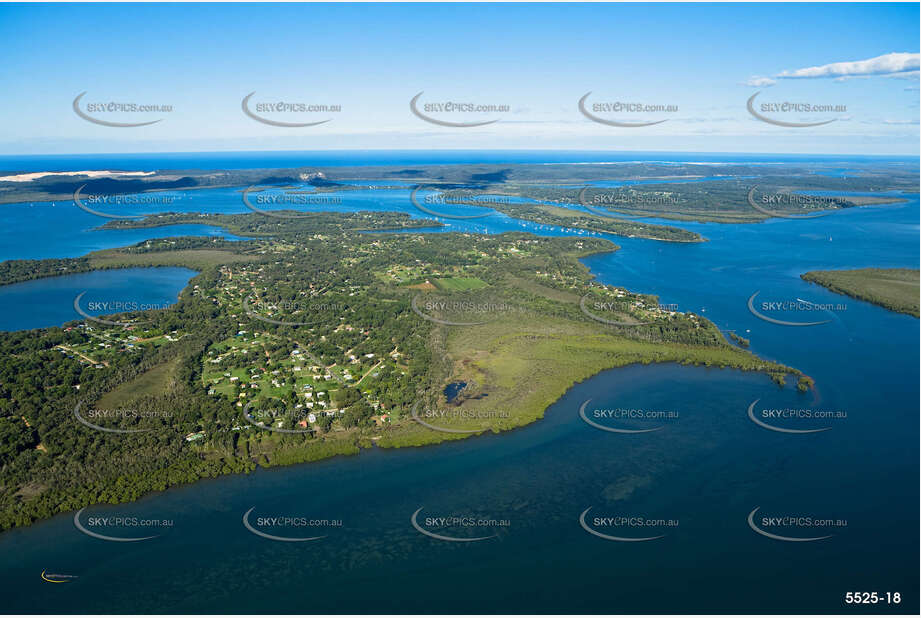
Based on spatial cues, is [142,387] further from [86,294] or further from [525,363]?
[86,294]

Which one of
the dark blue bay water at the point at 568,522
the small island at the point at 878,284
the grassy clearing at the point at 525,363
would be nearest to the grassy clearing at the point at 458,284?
the grassy clearing at the point at 525,363

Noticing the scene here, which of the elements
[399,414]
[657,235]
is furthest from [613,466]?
[657,235]


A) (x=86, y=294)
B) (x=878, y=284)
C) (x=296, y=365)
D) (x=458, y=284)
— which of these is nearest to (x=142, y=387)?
(x=296, y=365)

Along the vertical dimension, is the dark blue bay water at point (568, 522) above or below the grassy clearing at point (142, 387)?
below

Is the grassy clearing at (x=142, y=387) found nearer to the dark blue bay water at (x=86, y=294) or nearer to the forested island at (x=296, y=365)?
the forested island at (x=296, y=365)

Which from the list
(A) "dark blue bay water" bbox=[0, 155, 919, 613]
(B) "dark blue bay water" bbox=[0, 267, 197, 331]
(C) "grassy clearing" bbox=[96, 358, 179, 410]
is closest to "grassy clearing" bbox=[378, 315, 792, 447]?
(A) "dark blue bay water" bbox=[0, 155, 919, 613]

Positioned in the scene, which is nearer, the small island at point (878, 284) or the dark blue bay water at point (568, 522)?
the dark blue bay water at point (568, 522)

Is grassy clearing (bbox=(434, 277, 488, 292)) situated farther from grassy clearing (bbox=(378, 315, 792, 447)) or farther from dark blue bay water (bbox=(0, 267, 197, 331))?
dark blue bay water (bbox=(0, 267, 197, 331))
